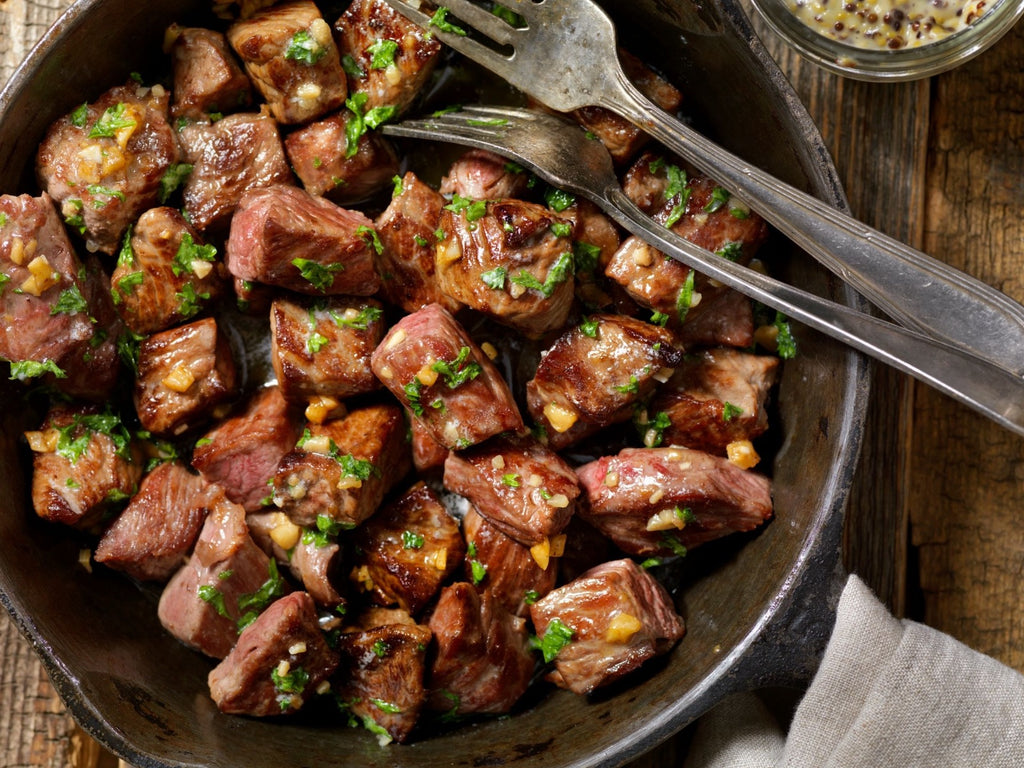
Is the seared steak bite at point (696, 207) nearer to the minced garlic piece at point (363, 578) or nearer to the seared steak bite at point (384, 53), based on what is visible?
the seared steak bite at point (384, 53)

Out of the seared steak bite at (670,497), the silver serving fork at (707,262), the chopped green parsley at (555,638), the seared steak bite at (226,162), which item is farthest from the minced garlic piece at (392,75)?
the chopped green parsley at (555,638)

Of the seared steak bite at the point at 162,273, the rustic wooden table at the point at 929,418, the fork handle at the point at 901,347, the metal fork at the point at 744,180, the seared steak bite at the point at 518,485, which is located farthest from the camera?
the rustic wooden table at the point at 929,418

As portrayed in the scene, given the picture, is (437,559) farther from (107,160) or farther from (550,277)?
(107,160)

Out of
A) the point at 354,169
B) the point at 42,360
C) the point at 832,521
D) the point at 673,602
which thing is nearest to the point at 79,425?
the point at 42,360

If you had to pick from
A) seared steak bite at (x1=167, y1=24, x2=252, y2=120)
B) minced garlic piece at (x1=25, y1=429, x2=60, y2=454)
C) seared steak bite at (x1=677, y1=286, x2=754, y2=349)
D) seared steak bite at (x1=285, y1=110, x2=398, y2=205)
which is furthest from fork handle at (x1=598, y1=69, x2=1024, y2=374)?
minced garlic piece at (x1=25, y1=429, x2=60, y2=454)

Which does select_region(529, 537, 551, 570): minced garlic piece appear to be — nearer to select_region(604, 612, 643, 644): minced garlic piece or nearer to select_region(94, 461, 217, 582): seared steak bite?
select_region(604, 612, 643, 644): minced garlic piece

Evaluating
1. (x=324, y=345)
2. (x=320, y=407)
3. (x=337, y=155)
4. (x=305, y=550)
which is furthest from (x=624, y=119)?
(x=305, y=550)

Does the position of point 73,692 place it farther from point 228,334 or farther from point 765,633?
point 765,633
